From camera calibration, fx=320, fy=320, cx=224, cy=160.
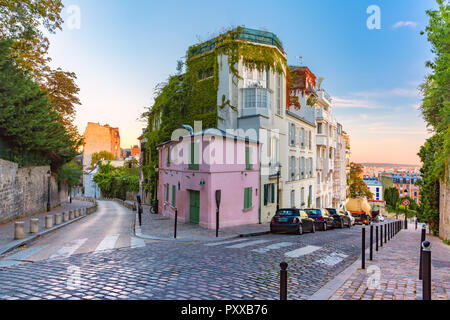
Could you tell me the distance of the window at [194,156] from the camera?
1759cm

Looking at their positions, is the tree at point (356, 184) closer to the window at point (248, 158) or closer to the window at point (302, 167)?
the window at point (302, 167)

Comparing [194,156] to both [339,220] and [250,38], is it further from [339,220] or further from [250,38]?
[339,220]

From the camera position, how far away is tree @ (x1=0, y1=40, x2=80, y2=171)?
56.8 ft

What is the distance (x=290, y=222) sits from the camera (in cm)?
1591

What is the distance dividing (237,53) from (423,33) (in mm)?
12399

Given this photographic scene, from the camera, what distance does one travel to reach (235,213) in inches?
729

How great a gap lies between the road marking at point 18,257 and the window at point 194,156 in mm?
8532

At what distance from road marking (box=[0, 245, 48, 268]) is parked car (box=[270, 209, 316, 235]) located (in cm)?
1023

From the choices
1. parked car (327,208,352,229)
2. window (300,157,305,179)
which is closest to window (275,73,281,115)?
window (300,157,305,179)

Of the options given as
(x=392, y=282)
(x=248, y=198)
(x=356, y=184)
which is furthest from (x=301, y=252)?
(x=356, y=184)

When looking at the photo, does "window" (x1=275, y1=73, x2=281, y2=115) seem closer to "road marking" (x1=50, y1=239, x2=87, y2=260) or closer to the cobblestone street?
the cobblestone street

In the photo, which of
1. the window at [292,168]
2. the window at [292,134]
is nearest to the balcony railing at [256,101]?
the window at [292,134]

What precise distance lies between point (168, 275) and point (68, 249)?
17.3 feet
